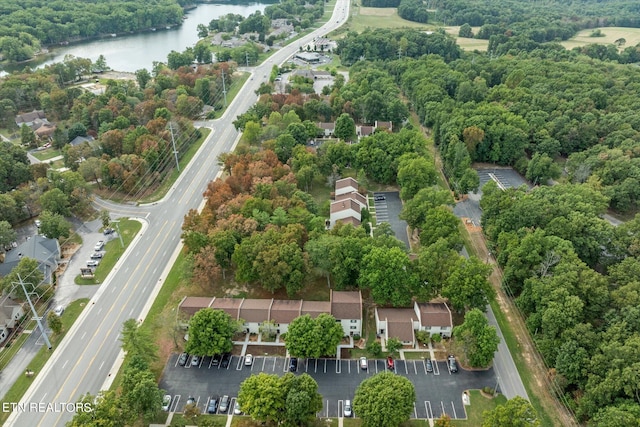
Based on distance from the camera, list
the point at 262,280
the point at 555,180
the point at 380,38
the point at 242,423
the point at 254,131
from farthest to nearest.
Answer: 1. the point at 380,38
2. the point at 254,131
3. the point at 555,180
4. the point at 262,280
5. the point at 242,423

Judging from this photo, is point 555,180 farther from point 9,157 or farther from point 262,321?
point 9,157

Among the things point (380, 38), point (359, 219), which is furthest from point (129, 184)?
point (380, 38)

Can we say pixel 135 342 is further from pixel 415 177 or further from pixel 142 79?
pixel 142 79

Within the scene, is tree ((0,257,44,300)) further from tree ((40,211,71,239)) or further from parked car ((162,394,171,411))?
parked car ((162,394,171,411))

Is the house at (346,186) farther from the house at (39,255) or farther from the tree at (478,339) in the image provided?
the house at (39,255)

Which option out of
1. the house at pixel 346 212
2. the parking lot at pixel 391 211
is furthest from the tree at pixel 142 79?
the house at pixel 346 212
